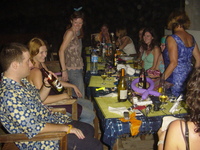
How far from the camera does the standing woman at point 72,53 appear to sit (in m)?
2.85

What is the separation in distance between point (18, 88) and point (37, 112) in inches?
10.4

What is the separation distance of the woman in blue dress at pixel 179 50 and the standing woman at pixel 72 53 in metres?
1.22

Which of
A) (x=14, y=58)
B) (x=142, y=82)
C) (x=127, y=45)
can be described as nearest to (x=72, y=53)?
(x=142, y=82)

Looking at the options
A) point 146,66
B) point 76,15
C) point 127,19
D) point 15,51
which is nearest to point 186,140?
point 15,51

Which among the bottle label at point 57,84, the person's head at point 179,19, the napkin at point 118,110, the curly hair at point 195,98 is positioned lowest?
the napkin at point 118,110

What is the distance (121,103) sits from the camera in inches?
71.4

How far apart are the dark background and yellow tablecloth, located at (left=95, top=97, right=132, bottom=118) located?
3.80 m

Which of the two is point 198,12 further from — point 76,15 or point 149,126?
point 149,126

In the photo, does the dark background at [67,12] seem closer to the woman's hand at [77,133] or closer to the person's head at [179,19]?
the person's head at [179,19]

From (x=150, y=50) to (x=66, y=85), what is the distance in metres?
1.67

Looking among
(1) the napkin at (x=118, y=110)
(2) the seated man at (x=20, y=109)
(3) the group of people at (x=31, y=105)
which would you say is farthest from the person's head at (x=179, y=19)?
(2) the seated man at (x=20, y=109)

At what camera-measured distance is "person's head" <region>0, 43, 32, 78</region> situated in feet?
4.90

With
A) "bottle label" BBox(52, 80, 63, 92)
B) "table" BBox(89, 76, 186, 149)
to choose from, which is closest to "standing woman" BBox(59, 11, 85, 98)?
"bottle label" BBox(52, 80, 63, 92)

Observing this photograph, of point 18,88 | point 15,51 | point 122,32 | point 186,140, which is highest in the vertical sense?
point 122,32
